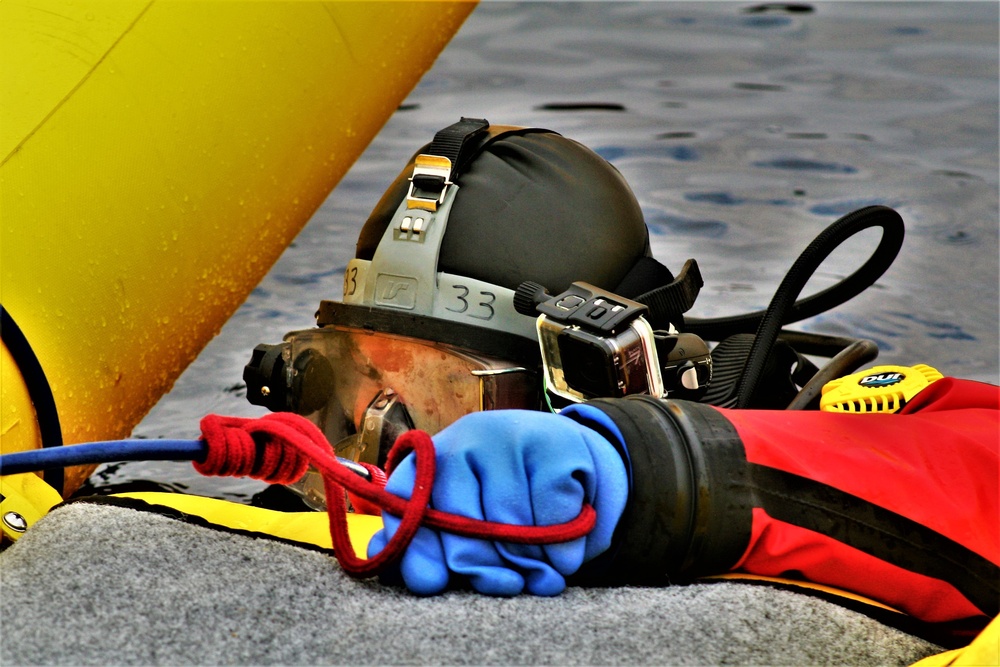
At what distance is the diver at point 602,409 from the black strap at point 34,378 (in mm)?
271

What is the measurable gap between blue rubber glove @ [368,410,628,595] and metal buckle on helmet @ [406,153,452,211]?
1.56 feet

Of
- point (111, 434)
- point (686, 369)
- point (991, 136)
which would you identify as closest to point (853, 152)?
point (991, 136)

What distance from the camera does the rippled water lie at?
8.16 feet

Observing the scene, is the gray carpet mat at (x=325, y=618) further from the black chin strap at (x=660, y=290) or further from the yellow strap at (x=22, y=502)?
the black chin strap at (x=660, y=290)

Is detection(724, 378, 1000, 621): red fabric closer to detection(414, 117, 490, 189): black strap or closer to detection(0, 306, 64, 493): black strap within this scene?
detection(414, 117, 490, 189): black strap

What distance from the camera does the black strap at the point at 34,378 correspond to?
1356 millimetres

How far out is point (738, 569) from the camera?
110cm

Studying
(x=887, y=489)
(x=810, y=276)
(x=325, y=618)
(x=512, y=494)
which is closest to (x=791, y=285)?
(x=810, y=276)

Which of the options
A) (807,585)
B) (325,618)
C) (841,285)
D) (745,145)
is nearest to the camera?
(325,618)

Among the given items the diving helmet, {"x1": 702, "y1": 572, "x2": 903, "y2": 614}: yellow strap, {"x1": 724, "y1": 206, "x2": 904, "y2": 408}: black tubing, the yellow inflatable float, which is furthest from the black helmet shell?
{"x1": 702, "y1": 572, "x2": 903, "y2": 614}: yellow strap

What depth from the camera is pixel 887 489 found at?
109 cm

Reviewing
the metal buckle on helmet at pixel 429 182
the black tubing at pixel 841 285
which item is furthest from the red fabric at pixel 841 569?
the metal buckle on helmet at pixel 429 182

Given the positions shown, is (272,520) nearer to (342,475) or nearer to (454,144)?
(342,475)

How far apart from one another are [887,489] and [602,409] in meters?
0.29
